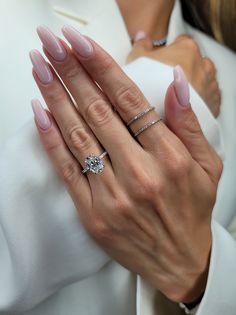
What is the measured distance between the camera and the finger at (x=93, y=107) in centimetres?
65

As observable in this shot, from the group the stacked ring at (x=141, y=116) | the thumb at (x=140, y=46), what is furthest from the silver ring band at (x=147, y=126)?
the thumb at (x=140, y=46)

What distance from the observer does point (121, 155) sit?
25.4 inches

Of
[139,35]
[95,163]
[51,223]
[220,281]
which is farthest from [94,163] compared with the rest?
[139,35]

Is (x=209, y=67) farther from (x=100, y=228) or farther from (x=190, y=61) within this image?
(x=100, y=228)

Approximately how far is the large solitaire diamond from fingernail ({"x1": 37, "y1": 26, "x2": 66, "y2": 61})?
0.12m

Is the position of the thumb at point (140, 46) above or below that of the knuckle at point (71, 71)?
above

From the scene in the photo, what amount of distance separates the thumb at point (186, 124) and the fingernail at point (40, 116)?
0.49ft

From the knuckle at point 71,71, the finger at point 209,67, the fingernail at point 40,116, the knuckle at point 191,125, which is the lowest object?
the knuckle at point 191,125

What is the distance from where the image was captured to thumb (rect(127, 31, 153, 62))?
86 centimetres

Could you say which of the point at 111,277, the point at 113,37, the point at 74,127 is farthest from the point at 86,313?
the point at 113,37

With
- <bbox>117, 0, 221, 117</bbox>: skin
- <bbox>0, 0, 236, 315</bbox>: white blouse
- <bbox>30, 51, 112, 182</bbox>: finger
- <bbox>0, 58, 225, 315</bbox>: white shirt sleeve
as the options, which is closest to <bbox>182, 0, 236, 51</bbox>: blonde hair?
<bbox>117, 0, 221, 117</bbox>: skin

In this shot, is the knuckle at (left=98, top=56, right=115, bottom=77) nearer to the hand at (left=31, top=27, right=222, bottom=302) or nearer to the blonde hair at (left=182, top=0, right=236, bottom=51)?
the hand at (left=31, top=27, right=222, bottom=302)

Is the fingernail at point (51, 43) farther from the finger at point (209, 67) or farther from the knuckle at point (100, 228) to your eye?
the finger at point (209, 67)

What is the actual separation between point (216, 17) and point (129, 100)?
396 mm
